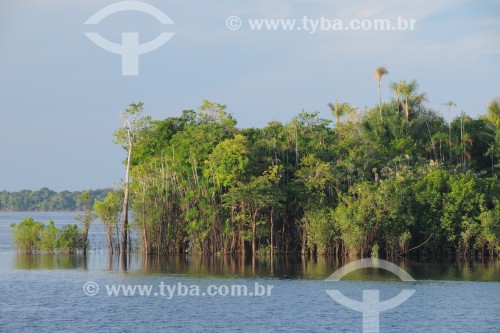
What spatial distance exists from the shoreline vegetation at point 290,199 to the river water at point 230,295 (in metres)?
2.25

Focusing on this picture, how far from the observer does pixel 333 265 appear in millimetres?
42938

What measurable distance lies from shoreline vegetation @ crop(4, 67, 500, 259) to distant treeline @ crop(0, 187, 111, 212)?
Result: 131510 millimetres

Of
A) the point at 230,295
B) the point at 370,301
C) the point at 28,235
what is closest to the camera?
the point at 370,301

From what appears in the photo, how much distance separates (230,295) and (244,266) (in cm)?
876

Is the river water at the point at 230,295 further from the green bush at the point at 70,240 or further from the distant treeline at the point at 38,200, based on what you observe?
the distant treeline at the point at 38,200

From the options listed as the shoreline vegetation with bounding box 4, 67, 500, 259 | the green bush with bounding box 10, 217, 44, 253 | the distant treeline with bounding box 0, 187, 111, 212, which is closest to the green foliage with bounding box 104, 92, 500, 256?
the shoreline vegetation with bounding box 4, 67, 500, 259

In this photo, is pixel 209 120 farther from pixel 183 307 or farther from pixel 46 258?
pixel 183 307

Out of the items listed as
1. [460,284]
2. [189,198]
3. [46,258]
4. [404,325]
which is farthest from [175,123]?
[404,325]

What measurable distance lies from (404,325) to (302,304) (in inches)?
190

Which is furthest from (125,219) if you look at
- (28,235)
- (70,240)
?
(28,235)

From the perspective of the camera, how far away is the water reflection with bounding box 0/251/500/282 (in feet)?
129

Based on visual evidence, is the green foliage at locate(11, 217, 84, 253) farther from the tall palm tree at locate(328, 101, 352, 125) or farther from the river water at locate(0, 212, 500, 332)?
the tall palm tree at locate(328, 101, 352, 125)

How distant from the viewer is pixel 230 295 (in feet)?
112

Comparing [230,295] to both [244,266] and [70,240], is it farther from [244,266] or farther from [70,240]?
[70,240]
